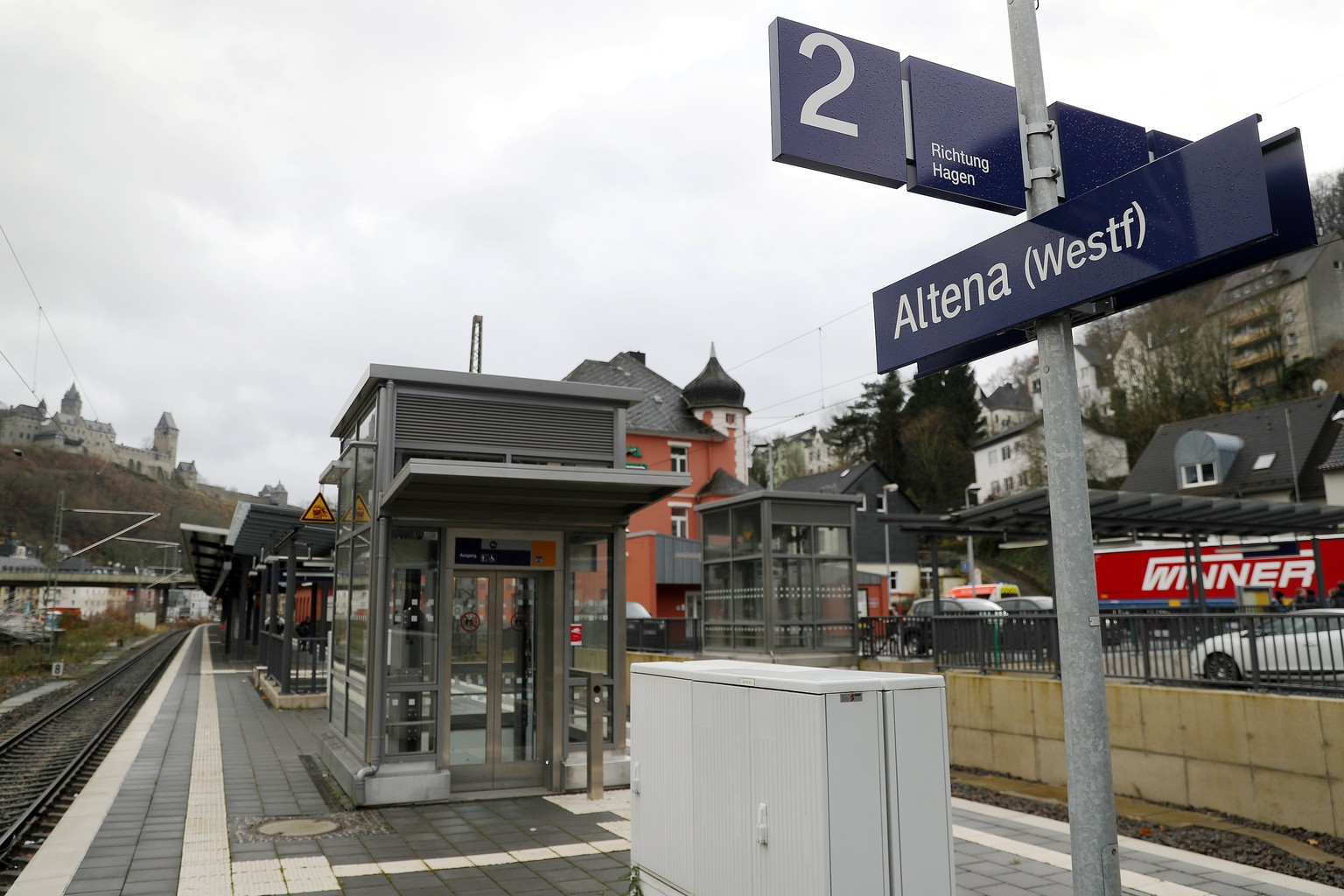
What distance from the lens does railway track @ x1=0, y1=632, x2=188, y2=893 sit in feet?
28.1

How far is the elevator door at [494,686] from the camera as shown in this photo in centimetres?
1025

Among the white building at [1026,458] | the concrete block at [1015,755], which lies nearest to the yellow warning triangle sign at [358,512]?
the concrete block at [1015,755]

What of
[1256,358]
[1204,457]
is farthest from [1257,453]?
[1256,358]

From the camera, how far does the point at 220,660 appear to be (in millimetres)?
36562

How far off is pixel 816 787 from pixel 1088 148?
3115mm

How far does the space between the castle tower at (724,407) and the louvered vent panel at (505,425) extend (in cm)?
3673

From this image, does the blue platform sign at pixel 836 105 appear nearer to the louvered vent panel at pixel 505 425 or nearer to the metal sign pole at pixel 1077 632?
the metal sign pole at pixel 1077 632

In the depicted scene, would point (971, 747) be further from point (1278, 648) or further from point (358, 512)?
point (358, 512)

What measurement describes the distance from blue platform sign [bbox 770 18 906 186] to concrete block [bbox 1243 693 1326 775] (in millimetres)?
7227

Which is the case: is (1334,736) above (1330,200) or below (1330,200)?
below

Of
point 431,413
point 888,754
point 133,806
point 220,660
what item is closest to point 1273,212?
point 888,754

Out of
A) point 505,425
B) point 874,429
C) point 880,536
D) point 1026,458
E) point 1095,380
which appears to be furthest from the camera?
point 874,429

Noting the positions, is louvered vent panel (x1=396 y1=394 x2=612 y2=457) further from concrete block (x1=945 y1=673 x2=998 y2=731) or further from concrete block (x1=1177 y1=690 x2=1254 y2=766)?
concrete block (x1=1177 y1=690 x2=1254 y2=766)

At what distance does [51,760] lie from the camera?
44.8 ft
